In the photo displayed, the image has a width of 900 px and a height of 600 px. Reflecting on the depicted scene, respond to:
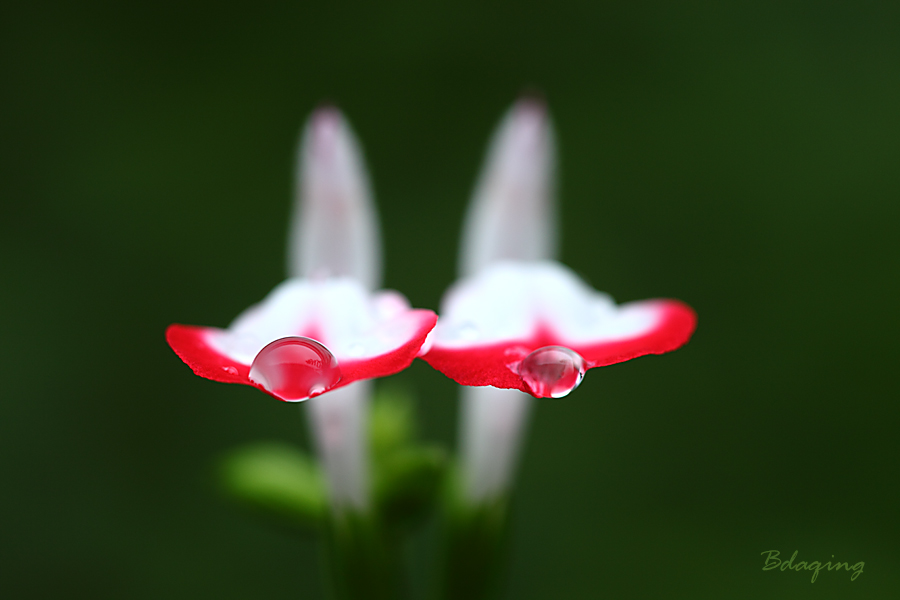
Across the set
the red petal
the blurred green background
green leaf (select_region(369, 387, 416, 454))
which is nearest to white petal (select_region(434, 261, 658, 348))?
the red petal

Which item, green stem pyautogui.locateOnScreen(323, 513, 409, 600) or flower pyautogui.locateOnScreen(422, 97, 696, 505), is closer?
flower pyautogui.locateOnScreen(422, 97, 696, 505)

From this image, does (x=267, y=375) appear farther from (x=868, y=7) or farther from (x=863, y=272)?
(x=868, y=7)

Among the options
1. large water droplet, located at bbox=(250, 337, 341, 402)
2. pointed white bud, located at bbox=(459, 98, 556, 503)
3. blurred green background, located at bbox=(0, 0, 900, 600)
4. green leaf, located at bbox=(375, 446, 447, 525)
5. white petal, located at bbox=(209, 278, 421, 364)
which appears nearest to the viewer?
large water droplet, located at bbox=(250, 337, 341, 402)

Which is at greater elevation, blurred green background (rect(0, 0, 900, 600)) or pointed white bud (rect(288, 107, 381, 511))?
blurred green background (rect(0, 0, 900, 600))

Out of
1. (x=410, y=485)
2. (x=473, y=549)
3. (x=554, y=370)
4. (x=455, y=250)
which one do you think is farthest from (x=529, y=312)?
(x=455, y=250)

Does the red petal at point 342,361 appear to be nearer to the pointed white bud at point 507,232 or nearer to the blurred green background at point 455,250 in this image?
the pointed white bud at point 507,232

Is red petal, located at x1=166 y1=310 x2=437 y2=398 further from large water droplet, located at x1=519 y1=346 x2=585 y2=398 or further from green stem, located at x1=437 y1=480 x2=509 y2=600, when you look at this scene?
green stem, located at x1=437 y1=480 x2=509 y2=600

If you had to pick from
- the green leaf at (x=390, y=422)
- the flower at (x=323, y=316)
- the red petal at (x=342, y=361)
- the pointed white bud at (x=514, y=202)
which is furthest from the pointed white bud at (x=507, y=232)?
the red petal at (x=342, y=361)
